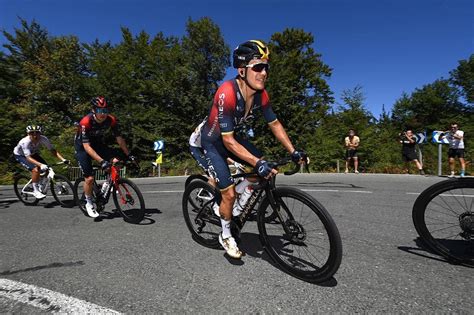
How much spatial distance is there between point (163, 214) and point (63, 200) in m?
3.02

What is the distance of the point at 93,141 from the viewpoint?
16.3ft

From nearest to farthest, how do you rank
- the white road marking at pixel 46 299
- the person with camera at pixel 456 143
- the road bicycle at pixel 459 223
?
the white road marking at pixel 46 299 < the road bicycle at pixel 459 223 < the person with camera at pixel 456 143

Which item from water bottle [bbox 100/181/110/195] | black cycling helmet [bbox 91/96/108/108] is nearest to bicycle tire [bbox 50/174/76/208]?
water bottle [bbox 100/181/110/195]

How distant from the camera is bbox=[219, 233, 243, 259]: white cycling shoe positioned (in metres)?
2.78

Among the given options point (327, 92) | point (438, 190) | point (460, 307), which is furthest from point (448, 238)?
point (327, 92)

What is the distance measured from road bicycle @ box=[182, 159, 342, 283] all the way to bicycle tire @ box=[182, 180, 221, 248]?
264 mm

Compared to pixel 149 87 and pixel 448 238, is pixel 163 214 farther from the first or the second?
pixel 149 87

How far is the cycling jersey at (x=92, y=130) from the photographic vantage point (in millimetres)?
4719

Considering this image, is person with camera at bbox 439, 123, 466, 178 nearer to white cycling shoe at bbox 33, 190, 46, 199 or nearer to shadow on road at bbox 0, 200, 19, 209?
white cycling shoe at bbox 33, 190, 46, 199

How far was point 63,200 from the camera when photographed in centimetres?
639

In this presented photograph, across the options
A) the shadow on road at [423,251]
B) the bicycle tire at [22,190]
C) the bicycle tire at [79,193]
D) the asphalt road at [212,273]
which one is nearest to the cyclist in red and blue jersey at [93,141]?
the bicycle tire at [79,193]

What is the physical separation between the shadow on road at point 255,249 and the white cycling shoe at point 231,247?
0.24 meters

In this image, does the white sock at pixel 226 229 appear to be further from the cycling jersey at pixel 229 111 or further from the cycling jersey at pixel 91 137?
the cycling jersey at pixel 91 137

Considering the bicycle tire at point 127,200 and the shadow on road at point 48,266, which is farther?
the bicycle tire at point 127,200
